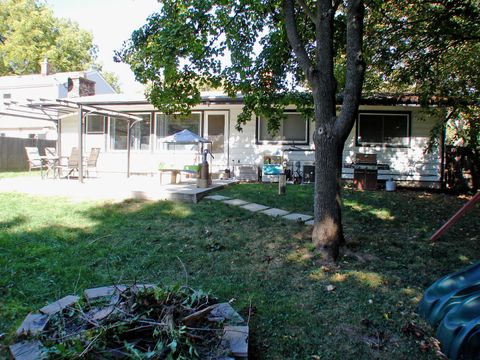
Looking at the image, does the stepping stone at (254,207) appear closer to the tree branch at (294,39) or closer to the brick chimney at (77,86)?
the tree branch at (294,39)

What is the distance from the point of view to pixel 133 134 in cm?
1391

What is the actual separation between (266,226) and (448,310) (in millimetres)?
2989

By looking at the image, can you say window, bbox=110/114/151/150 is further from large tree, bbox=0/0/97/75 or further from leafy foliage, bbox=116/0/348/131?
large tree, bbox=0/0/97/75

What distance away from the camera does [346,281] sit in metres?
3.65

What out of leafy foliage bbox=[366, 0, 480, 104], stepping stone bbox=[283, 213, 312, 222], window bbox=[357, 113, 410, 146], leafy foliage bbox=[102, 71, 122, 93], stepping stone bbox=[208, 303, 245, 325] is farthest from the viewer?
leafy foliage bbox=[102, 71, 122, 93]

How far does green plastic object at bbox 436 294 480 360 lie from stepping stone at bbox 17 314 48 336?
273cm

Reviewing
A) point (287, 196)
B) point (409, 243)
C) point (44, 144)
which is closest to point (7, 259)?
point (409, 243)

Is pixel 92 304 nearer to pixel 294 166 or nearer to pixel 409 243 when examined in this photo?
pixel 409 243

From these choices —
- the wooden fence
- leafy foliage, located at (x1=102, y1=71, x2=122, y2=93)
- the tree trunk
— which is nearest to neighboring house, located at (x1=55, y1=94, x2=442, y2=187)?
the wooden fence

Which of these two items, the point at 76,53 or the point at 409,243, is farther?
the point at 76,53

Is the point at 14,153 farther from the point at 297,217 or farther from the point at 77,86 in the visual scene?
the point at 297,217

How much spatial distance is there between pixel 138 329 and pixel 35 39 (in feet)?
129

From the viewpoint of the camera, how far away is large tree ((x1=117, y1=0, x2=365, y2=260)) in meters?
4.23

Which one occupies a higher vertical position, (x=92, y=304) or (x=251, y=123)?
(x=251, y=123)
